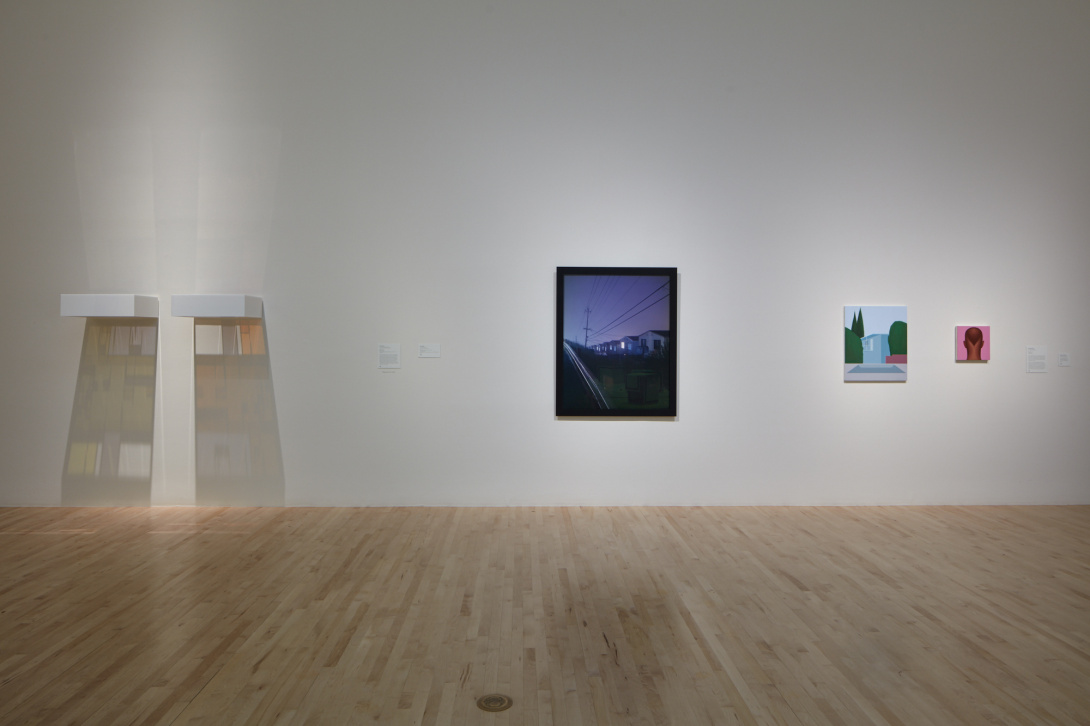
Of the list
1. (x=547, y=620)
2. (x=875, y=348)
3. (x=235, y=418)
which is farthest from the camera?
(x=875, y=348)

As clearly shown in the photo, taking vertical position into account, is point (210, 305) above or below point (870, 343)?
above

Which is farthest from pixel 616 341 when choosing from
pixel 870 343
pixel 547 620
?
pixel 547 620

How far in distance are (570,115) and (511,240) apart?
134cm

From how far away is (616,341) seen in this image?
6512 millimetres

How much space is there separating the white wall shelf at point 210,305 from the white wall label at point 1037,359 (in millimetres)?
7540

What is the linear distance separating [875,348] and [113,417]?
7.44 m

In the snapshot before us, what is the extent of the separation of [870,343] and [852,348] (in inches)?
7.2

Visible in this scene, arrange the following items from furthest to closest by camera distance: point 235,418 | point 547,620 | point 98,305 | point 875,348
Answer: point 875,348 → point 235,418 → point 98,305 → point 547,620

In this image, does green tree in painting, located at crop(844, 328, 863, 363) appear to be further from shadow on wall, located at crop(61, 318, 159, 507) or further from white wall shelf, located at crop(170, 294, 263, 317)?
shadow on wall, located at crop(61, 318, 159, 507)

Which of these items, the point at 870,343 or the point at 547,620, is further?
the point at 870,343

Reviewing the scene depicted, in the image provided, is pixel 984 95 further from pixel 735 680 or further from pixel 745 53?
pixel 735 680

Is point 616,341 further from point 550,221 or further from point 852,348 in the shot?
point 852,348

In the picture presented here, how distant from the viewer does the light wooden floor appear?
286 centimetres

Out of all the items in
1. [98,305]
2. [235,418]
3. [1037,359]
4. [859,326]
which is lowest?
[235,418]
